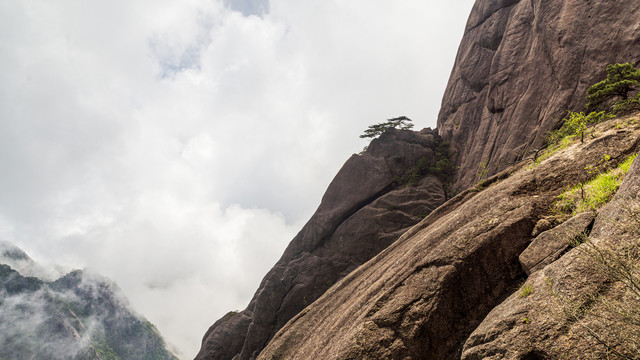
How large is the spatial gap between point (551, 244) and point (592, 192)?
266cm

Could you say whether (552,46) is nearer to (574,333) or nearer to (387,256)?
(387,256)

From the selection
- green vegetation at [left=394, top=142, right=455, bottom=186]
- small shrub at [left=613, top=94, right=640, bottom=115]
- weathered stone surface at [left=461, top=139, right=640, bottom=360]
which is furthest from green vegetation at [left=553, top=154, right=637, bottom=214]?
green vegetation at [left=394, top=142, right=455, bottom=186]

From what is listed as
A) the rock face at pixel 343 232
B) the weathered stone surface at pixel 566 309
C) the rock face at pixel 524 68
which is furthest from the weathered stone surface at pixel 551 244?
the rock face at pixel 343 232

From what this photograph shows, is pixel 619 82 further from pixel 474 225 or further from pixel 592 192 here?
pixel 474 225

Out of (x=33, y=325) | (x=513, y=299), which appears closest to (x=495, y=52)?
(x=513, y=299)

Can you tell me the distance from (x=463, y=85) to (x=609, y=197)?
3835 centimetres

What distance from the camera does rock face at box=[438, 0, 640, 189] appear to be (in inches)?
1022

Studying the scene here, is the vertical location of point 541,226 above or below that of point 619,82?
below

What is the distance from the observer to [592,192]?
11.6 meters

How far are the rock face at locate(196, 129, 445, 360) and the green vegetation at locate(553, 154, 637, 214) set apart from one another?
27.2 m

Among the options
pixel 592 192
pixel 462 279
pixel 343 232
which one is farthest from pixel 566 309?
pixel 343 232

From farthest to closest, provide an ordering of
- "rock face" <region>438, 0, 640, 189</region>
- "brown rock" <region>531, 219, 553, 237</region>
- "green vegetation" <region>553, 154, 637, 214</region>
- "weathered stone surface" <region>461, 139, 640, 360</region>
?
"rock face" <region>438, 0, 640, 189</region> → "brown rock" <region>531, 219, 553, 237</region> → "green vegetation" <region>553, 154, 637, 214</region> → "weathered stone surface" <region>461, 139, 640, 360</region>

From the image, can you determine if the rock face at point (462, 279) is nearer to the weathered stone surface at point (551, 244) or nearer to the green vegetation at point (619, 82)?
the weathered stone surface at point (551, 244)

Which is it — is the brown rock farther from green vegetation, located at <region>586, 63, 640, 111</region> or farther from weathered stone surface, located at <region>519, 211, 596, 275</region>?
green vegetation, located at <region>586, 63, 640, 111</region>
